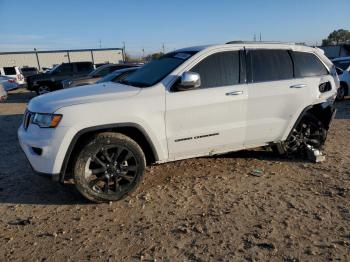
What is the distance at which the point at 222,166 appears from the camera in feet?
17.6

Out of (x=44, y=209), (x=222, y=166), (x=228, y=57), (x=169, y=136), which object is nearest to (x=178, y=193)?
(x=169, y=136)

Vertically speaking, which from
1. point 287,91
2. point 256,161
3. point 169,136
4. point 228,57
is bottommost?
point 256,161

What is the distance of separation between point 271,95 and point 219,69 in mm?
853

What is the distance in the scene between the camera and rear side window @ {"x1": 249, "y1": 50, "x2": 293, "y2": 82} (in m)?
4.86

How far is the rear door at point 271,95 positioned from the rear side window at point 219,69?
226 millimetres

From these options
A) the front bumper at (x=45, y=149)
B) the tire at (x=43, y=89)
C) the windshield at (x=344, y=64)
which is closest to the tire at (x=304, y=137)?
the front bumper at (x=45, y=149)

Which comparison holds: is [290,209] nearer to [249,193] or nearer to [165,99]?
[249,193]

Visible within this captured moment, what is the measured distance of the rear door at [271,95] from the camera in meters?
4.78

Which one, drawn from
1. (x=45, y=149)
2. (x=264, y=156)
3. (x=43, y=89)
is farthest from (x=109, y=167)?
(x=43, y=89)

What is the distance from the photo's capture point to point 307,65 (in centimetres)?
529

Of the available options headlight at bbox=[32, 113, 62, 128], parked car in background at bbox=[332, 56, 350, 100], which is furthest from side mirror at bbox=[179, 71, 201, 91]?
parked car in background at bbox=[332, 56, 350, 100]

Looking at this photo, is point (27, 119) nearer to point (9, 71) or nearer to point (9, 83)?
point (9, 83)

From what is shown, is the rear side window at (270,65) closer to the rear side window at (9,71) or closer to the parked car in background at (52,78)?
the parked car in background at (52,78)

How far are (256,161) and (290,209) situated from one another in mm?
1741
